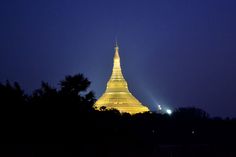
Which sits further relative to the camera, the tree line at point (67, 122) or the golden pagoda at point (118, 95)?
the golden pagoda at point (118, 95)

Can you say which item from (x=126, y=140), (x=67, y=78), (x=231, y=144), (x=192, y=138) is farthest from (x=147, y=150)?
(x=192, y=138)

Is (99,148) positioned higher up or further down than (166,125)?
further down

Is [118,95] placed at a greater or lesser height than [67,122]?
Result: greater

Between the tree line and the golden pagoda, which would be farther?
the golden pagoda

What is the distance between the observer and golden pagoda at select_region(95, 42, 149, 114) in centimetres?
9956

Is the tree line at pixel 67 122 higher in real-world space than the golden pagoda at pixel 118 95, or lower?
lower

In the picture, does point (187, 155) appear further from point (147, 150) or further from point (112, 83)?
point (112, 83)

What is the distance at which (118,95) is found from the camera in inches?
4016

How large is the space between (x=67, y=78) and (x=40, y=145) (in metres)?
4.92

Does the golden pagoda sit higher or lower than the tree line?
higher

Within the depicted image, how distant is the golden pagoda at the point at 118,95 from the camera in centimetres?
9956

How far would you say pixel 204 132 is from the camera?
70750mm

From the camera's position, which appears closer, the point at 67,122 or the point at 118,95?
the point at 67,122

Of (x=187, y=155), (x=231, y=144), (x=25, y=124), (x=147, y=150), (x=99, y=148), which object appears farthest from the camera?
(x=231, y=144)
